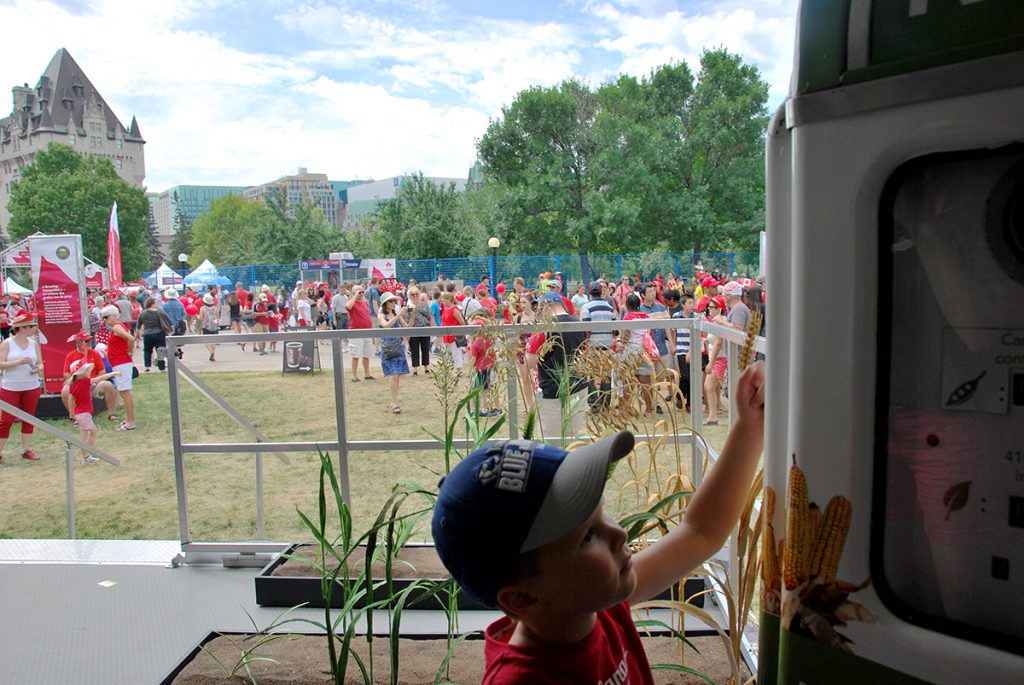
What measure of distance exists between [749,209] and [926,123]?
35889mm

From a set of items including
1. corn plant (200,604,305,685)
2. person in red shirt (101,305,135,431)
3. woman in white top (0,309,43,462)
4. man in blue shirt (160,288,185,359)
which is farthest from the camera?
man in blue shirt (160,288,185,359)

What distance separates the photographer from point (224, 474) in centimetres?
788

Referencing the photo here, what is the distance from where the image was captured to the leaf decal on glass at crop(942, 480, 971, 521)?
38.7 inches

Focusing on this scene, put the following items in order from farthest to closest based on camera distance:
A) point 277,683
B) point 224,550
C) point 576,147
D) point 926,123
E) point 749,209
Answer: point 576,147
point 749,209
point 224,550
point 277,683
point 926,123

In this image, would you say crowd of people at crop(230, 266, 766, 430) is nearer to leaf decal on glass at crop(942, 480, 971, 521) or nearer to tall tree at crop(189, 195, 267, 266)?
leaf decal on glass at crop(942, 480, 971, 521)

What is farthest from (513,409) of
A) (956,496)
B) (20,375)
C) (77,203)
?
(77,203)

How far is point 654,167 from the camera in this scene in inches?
1396

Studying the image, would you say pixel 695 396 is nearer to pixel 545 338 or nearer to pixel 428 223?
pixel 545 338

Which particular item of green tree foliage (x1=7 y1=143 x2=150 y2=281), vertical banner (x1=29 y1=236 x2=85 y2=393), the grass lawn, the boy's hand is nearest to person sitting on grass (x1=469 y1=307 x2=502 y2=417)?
the grass lawn

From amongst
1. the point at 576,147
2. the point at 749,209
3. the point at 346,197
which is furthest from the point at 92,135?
the point at 749,209

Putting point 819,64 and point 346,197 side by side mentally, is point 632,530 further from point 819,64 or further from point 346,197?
point 346,197

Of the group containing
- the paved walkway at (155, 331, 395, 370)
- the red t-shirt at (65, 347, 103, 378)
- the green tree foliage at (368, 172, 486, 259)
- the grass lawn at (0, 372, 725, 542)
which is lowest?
the grass lawn at (0, 372, 725, 542)

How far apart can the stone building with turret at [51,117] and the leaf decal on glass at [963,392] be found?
94.2 m

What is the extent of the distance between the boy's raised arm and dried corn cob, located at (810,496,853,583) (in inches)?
15.0
